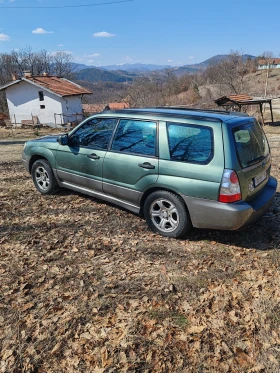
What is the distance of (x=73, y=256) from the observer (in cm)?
369

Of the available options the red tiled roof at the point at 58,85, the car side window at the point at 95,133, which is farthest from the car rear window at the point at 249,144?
the red tiled roof at the point at 58,85

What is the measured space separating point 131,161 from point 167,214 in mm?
913

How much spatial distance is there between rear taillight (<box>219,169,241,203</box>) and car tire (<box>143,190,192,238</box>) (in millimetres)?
568

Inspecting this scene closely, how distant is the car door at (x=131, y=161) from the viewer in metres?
3.92

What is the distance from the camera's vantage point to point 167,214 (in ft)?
13.0

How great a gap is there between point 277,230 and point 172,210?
5.54ft

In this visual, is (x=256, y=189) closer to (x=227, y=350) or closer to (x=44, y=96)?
(x=227, y=350)

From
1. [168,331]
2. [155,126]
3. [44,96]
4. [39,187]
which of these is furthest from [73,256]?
[44,96]

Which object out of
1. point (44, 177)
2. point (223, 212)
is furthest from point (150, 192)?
point (44, 177)

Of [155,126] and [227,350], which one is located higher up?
[155,126]

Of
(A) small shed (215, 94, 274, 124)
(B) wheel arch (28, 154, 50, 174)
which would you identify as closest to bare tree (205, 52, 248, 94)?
(A) small shed (215, 94, 274, 124)

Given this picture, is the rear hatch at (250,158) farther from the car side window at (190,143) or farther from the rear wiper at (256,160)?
the car side window at (190,143)

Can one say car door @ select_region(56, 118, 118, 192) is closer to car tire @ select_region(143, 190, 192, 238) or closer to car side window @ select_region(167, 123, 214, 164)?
car tire @ select_region(143, 190, 192, 238)

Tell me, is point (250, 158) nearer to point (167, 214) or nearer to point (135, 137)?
point (167, 214)
